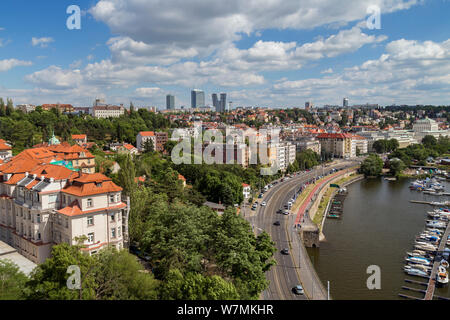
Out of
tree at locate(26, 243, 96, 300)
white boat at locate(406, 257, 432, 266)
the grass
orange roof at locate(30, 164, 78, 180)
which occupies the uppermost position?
orange roof at locate(30, 164, 78, 180)

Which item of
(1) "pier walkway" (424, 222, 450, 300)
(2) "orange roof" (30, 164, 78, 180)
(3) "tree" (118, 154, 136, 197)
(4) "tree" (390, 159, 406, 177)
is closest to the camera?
(2) "orange roof" (30, 164, 78, 180)

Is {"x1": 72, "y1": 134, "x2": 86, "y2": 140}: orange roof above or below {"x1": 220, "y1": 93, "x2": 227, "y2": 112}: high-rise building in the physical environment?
below

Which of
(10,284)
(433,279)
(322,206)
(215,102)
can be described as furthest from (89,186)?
(215,102)

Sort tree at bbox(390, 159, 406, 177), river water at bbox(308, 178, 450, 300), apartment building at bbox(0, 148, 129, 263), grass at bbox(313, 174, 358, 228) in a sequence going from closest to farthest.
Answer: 1. apartment building at bbox(0, 148, 129, 263)
2. river water at bbox(308, 178, 450, 300)
3. grass at bbox(313, 174, 358, 228)
4. tree at bbox(390, 159, 406, 177)

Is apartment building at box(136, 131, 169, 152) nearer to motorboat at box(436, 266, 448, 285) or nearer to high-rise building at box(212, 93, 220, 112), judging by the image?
motorboat at box(436, 266, 448, 285)

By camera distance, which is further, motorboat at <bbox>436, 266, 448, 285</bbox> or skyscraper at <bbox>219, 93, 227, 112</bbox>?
skyscraper at <bbox>219, 93, 227, 112</bbox>

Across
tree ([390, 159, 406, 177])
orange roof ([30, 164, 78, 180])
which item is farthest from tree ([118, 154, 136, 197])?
tree ([390, 159, 406, 177])

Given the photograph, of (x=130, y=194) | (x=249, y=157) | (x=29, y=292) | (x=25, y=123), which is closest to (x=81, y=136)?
(x=25, y=123)

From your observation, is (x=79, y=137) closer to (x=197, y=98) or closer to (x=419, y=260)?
(x=419, y=260)
